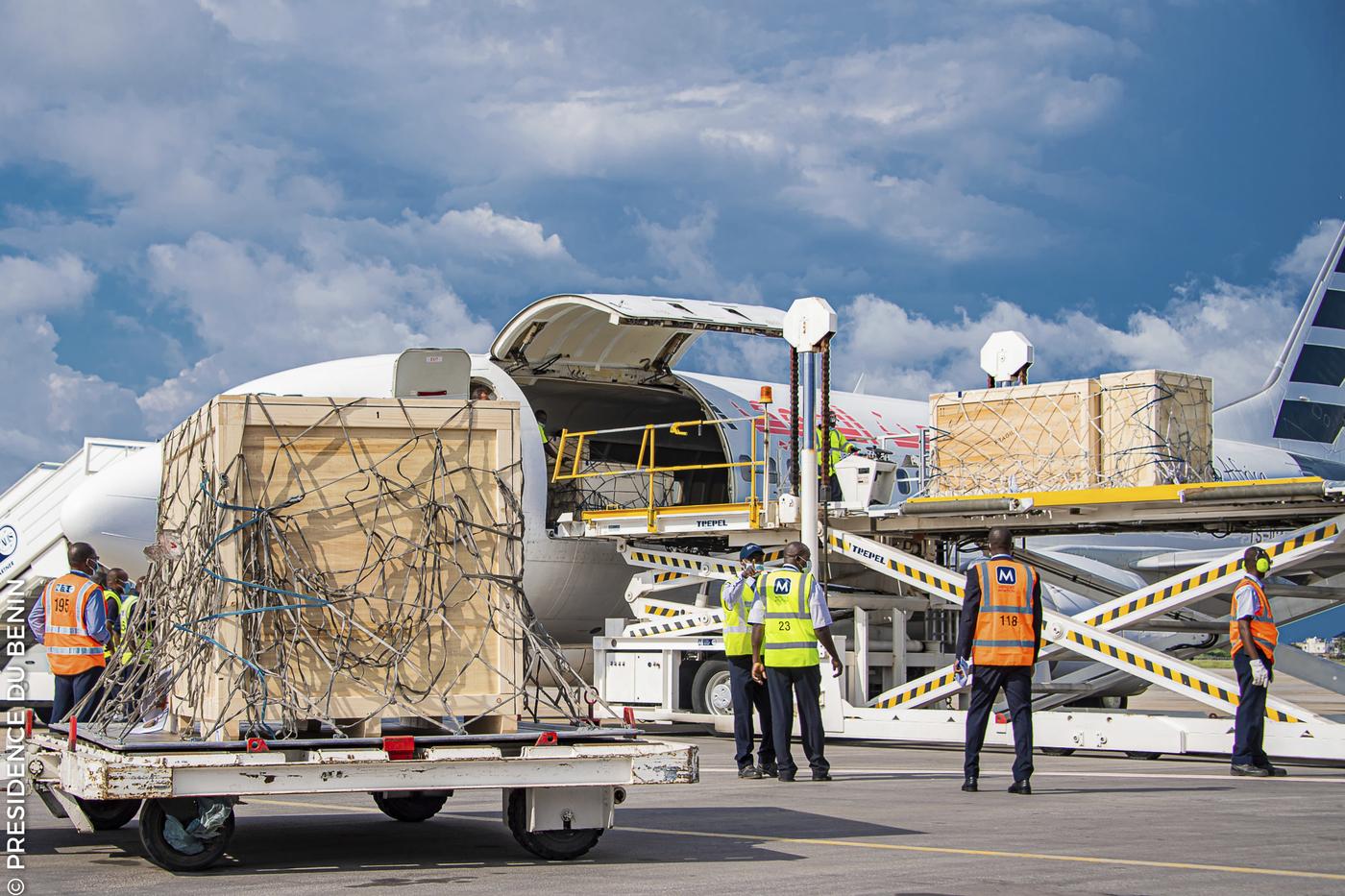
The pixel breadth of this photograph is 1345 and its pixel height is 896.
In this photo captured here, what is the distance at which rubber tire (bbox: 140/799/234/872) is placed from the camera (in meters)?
6.93

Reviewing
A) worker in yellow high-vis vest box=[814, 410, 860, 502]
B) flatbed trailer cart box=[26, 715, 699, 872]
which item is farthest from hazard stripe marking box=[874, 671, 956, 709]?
flatbed trailer cart box=[26, 715, 699, 872]

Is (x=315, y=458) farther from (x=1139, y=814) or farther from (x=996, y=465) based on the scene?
(x=996, y=465)

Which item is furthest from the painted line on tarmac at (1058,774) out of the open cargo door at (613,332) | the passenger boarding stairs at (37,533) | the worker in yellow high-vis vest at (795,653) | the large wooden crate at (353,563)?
the passenger boarding stairs at (37,533)

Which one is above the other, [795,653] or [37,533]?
[37,533]

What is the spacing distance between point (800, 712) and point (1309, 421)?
23.7m

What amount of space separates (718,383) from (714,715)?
5.67 metres

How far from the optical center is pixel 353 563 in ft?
25.5

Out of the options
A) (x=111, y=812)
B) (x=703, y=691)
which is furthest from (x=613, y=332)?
(x=111, y=812)

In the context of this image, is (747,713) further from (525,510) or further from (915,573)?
(525,510)

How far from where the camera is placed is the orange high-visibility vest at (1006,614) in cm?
1073

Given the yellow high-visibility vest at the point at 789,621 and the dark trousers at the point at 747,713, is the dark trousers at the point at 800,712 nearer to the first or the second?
the yellow high-visibility vest at the point at 789,621

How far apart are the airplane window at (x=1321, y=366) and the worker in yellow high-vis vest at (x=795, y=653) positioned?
2243 cm

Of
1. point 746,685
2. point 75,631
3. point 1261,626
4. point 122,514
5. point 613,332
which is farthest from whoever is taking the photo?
point 613,332

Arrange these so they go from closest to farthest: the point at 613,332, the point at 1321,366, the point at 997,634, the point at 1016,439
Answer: the point at 997,634
the point at 1016,439
the point at 613,332
the point at 1321,366
